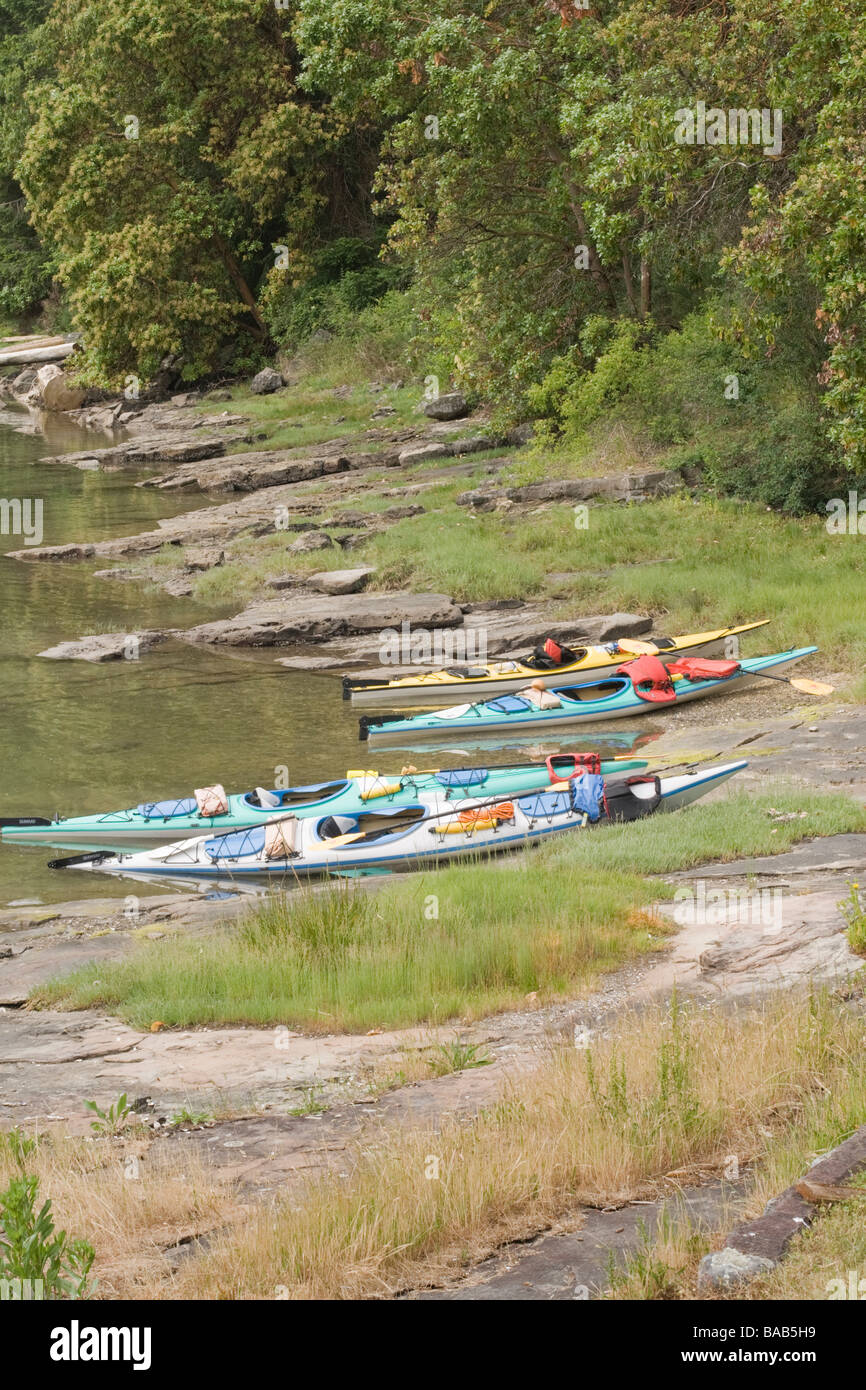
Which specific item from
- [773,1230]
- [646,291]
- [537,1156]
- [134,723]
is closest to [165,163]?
[646,291]

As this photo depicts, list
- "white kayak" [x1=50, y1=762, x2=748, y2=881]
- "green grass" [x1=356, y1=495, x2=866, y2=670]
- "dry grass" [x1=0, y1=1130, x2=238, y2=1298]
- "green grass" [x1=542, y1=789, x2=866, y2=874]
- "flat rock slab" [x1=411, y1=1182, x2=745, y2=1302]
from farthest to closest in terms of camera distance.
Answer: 1. "green grass" [x1=356, y1=495, x2=866, y2=670]
2. "white kayak" [x1=50, y1=762, x2=748, y2=881]
3. "green grass" [x1=542, y1=789, x2=866, y2=874]
4. "dry grass" [x1=0, y1=1130, x2=238, y2=1298]
5. "flat rock slab" [x1=411, y1=1182, x2=745, y2=1302]

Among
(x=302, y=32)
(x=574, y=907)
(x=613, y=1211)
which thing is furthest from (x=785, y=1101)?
(x=302, y=32)

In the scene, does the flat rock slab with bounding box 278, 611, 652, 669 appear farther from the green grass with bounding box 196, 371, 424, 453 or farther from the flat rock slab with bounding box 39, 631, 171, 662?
the green grass with bounding box 196, 371, 424, 453

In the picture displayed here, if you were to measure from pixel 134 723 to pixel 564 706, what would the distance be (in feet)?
18.3

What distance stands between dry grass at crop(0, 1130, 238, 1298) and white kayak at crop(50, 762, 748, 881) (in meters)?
6.68

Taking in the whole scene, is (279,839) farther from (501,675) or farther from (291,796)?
(501,675)

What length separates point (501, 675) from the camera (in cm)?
1864

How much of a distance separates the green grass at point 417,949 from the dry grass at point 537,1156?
7.51 ft

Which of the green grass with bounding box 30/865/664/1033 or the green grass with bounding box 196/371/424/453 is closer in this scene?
the green grass with bounding box 30/865/664/1033

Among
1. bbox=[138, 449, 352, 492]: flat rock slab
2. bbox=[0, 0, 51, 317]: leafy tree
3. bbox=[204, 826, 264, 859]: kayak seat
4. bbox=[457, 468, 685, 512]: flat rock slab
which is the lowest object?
bbox=[204, 826, 264, 859]: kayak seat

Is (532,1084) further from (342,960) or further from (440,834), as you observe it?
(440,834)

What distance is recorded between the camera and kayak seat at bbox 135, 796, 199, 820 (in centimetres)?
1457

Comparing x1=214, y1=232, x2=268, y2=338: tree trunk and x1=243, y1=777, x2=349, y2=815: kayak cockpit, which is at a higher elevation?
x1=214, y1=232, x2=268, y2=338: tree trunk

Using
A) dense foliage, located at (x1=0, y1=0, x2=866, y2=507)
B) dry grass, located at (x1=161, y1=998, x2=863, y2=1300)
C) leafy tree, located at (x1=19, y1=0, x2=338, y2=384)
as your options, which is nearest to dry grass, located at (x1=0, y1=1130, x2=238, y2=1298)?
dry grass, located at (x1=161, y1=998, x2=863, y2=1300)
